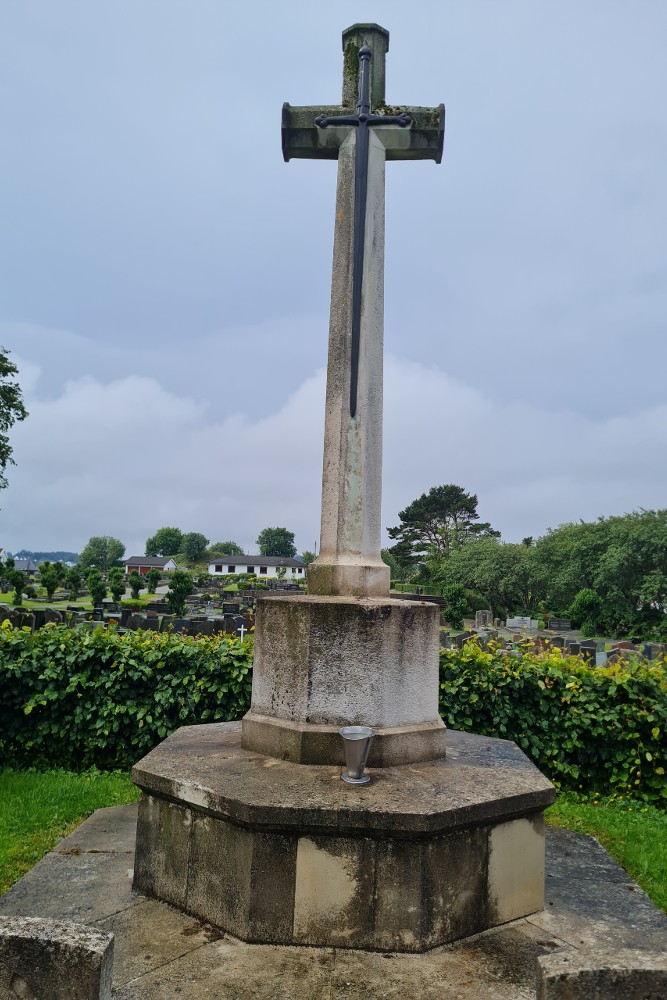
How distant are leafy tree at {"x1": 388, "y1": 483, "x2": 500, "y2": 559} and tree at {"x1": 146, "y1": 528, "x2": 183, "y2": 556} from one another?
235 feet

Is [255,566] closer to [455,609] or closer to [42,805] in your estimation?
[455,609]

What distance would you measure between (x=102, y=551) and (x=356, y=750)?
410 feet

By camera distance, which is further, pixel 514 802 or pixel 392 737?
pixel 392 737

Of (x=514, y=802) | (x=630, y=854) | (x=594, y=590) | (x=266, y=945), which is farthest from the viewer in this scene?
(x=594, y=590)

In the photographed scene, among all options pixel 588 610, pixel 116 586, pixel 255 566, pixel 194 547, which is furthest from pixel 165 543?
pixel 588 610

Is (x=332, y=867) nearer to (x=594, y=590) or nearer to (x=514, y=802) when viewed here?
(x=514, y=802)

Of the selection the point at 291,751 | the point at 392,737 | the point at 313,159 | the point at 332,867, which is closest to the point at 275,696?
the point at 291,751

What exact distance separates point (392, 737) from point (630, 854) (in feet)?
7.85

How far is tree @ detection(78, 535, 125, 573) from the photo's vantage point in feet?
389

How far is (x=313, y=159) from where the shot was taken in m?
5.16

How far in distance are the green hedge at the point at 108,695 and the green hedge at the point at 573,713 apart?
2.36 meters

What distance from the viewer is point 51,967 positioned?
1671 millimetres

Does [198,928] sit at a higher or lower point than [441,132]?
lower

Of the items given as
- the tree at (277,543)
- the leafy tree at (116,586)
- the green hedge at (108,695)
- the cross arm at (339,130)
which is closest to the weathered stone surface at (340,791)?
the green hedge at (108,695)
